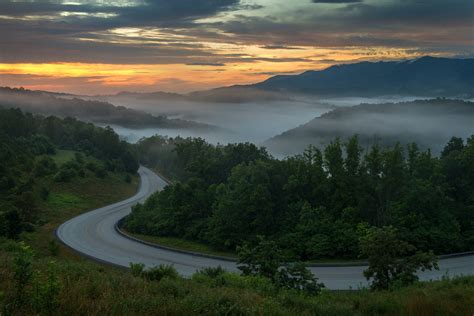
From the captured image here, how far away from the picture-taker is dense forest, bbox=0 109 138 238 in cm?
5078

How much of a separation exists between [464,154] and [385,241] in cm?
2747

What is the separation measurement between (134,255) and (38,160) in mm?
49839

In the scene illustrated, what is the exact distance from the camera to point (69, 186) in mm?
75188

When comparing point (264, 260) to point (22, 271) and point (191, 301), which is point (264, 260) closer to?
point (191, 301)

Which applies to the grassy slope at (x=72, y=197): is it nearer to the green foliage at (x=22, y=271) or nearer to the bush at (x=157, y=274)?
the bush at (x=157, y=274)

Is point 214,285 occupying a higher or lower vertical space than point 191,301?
lower

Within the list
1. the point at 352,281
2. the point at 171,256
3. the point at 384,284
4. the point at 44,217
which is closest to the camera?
the point at 384,284

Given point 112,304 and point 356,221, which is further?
point 356,221

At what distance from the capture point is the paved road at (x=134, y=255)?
3106 centimetres

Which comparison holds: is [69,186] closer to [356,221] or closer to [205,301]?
[356,221]

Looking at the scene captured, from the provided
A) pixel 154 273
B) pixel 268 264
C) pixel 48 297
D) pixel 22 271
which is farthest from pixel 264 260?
pixel 22 271

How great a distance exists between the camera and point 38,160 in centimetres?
8162

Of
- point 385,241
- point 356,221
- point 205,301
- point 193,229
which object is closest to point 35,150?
point 193,229

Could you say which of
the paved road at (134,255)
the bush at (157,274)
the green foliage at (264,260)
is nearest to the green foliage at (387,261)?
the paved road at (134,255)
